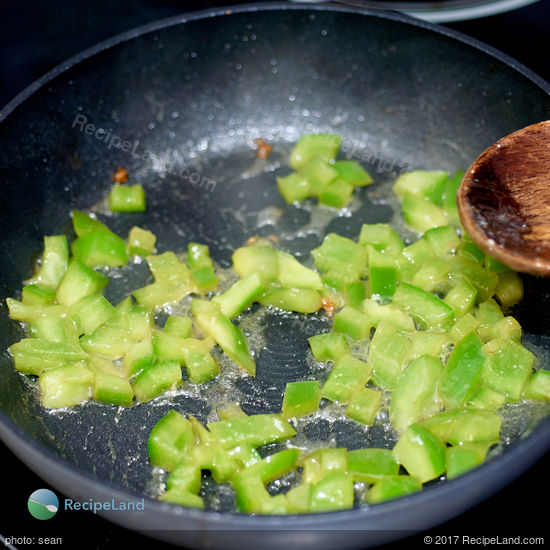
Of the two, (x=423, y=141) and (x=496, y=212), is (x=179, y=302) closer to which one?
(x=496, y=212)

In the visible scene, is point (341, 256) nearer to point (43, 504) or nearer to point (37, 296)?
point (37, 296)

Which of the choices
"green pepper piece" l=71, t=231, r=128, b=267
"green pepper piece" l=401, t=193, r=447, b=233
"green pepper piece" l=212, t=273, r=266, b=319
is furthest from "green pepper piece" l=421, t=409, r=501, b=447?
"green pepper piece" l=71, t=231, r=128, b=267

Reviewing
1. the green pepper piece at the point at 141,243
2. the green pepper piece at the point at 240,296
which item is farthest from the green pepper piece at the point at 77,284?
the green pepper piece at the point at 240,296

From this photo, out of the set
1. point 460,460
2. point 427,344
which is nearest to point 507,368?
point 427,344

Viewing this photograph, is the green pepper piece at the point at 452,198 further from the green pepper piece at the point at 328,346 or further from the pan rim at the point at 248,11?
the green pepper piece at the point at 328,346

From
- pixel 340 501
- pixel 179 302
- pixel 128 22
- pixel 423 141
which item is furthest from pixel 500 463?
pixel 128 22
